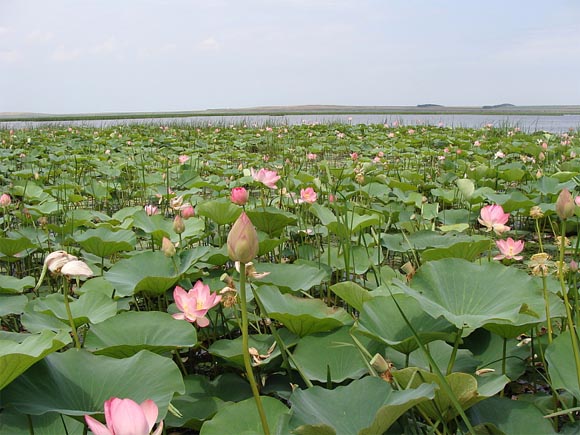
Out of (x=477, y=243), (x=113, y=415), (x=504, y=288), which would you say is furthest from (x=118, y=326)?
(x=477, y=243)

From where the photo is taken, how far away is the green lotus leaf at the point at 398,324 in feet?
3.13

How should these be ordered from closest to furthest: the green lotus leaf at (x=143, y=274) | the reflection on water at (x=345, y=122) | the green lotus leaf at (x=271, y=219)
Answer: the green lotus leaf at (x=143, y=274) < the green lotus leaf at (x=271, y=219) < the reflection on water at (x=345, y=122)

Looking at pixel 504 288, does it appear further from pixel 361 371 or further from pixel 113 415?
pixel 113 415

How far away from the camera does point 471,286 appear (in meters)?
1.06

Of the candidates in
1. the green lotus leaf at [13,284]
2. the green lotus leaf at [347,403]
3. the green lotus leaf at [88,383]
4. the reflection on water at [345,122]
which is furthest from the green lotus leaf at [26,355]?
the reflection on water at [345,122]

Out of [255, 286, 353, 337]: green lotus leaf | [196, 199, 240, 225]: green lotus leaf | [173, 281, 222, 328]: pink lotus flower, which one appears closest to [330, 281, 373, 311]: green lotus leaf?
[255, 286, 353, 337]: green lotus leaf

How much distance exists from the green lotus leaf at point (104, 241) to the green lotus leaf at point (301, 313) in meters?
0.82

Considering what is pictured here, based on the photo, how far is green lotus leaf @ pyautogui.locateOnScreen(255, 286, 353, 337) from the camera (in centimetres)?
108

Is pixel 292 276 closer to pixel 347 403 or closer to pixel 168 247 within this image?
pixel 168 247

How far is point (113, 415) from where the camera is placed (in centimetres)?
50

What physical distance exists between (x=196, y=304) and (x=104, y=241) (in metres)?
0.86

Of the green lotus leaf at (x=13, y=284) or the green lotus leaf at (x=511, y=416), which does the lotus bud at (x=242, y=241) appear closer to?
the green lotus leaf at (x=511, y=416)

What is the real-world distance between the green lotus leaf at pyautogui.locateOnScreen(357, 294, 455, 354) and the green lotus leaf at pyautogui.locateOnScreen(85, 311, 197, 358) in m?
0.35

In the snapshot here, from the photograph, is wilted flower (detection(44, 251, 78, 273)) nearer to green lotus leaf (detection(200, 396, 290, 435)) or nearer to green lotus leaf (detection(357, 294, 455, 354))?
green lotus leaf (detection(200, 396, 290, 435))
